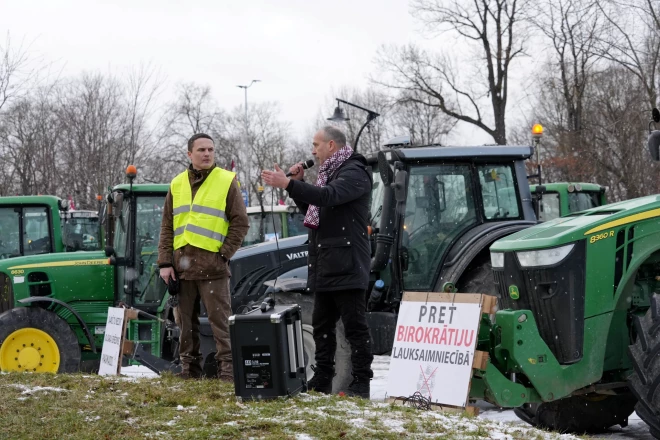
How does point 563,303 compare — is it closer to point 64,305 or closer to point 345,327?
point 345,327

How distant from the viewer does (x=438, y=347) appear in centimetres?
625

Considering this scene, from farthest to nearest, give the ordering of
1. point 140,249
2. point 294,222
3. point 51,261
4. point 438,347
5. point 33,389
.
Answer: point 294,222, point 140,249, point 51,261, point 438,347, point 33,389

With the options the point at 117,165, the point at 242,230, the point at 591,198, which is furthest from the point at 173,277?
the point at 117,165

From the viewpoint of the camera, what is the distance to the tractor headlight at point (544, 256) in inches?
233

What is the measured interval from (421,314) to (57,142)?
94.1 feet

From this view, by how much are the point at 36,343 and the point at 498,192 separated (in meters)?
5.25

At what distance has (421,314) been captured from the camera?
652 cm

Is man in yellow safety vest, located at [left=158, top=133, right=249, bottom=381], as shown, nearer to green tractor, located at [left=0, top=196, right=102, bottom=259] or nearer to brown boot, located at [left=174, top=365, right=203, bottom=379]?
brown boot, located at [left=174, top=365, right=203, bottom=379]

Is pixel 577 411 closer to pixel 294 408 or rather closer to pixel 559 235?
pixel 559 235

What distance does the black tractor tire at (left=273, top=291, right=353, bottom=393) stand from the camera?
8109 millimetres

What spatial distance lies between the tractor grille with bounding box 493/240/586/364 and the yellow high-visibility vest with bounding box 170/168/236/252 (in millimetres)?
2467

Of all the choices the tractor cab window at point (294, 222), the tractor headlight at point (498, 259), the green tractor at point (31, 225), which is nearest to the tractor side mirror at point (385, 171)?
the tractor headlight at point (498, 259)

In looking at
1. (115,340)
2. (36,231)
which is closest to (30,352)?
(115,340)

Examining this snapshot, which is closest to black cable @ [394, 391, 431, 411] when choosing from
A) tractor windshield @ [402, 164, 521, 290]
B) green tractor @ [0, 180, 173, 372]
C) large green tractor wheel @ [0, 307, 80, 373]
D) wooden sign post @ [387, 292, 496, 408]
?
wooden sign post @ [387, 292, 496, 408]
